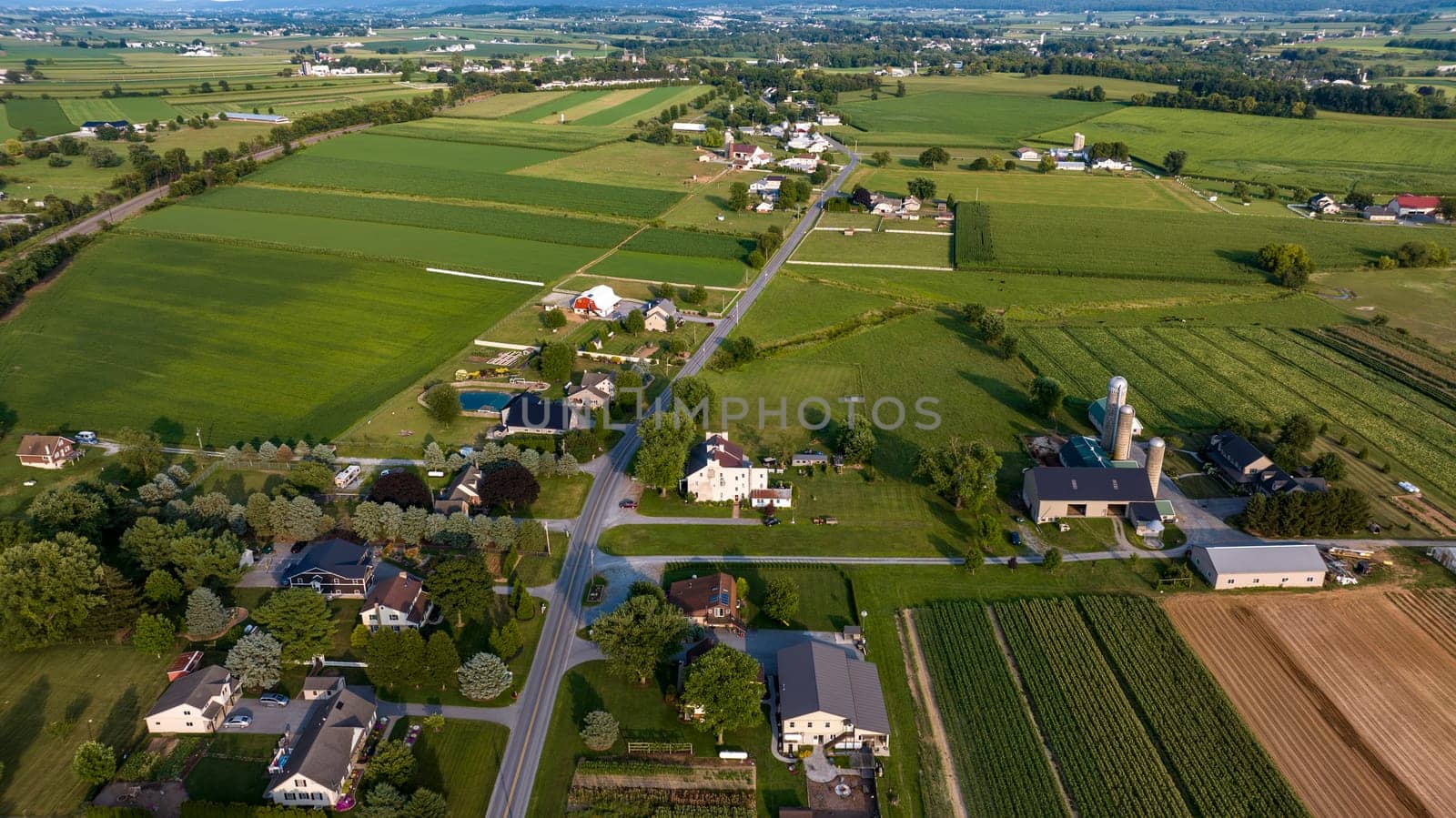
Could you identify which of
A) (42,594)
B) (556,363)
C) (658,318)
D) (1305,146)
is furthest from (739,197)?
(1305,146)

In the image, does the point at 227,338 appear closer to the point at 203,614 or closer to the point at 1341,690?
the point at 203,614

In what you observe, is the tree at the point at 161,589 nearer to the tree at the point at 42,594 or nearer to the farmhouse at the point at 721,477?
the tree at the point at 42,594

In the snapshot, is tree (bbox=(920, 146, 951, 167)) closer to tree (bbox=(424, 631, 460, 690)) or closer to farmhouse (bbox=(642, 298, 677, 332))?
farmhouse (bbox=(642, 298, 677, 332))

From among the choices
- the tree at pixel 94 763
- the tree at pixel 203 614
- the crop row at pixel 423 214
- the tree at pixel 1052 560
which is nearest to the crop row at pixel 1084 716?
the tree at pixel 1052 560

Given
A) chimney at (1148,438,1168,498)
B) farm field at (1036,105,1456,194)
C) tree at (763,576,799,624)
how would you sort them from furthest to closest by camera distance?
farm field at (1036,105,1456,194), chimney at (1148,438,1168,498), tree at (763,576,799,624)

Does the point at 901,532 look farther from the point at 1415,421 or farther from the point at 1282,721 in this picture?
the point at 1415,421

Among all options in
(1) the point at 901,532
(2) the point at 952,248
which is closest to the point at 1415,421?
(1) the point at 901,532

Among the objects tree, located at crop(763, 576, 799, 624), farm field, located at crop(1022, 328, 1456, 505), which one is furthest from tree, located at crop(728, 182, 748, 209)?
tree, located at crop(763, 576, 799, 624)
